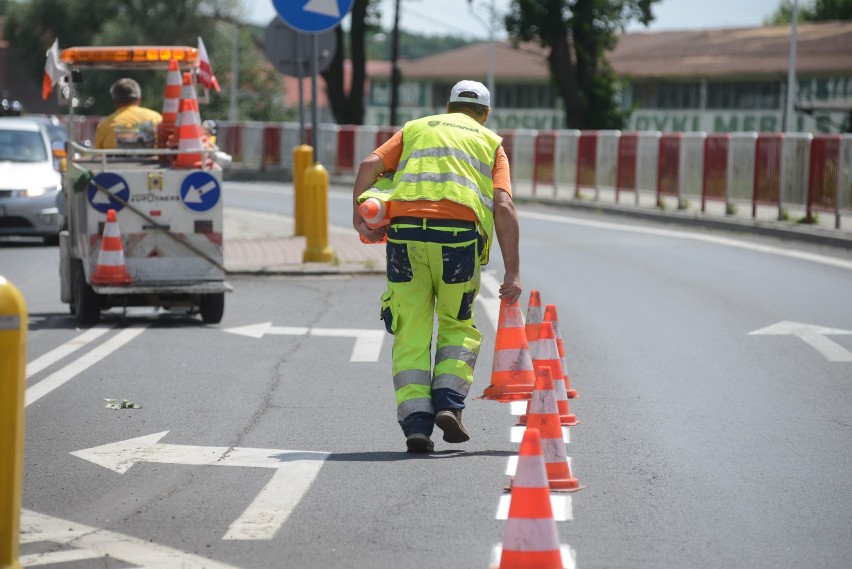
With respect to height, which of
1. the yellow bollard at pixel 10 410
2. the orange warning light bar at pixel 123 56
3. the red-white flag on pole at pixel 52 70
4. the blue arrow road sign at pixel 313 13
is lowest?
the yellow bollard at pixel 10 410

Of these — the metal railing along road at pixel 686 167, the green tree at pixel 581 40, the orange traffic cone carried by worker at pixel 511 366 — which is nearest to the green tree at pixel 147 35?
the green tree at pixel 581 40

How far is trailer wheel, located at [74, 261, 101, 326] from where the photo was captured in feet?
39.3

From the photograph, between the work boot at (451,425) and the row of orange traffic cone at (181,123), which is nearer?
the work boot at (451,425)

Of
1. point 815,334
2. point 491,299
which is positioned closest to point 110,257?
point 491,299

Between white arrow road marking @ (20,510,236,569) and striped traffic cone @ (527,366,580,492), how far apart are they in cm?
171

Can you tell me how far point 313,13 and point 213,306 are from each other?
420 centimetres

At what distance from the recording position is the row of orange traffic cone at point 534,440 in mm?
5008

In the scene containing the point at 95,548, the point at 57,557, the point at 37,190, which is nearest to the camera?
the point at 57,557

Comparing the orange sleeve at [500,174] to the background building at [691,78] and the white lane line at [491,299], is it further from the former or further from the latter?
the background building at [691,78]

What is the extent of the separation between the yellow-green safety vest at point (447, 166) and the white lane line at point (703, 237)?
37.1ft

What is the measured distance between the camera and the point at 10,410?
15.6 feet

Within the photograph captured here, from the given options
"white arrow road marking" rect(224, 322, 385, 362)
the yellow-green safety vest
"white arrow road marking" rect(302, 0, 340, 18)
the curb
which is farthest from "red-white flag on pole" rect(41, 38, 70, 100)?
the curb

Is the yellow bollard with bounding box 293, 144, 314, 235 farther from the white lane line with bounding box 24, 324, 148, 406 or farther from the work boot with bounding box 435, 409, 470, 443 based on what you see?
the work boot with bounding box 435, 409, 470, 443

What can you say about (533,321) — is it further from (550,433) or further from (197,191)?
(197,191)
